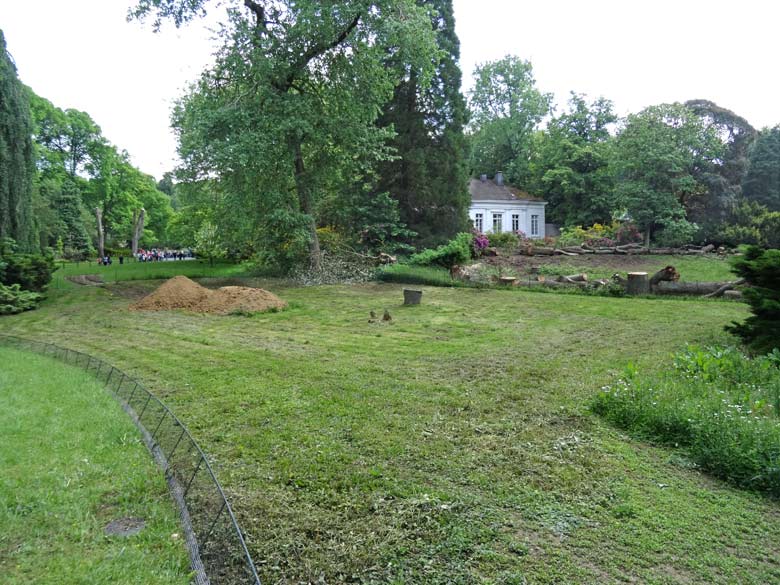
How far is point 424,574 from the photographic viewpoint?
271 cm

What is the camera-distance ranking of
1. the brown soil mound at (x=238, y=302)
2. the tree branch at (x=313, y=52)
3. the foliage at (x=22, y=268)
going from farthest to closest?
the tree branch at (x=313, y=52) → the foliage at (x=22, y=268) → the brown soil mound at (x=238, y=302)

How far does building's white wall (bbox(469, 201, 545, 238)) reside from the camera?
35562mm

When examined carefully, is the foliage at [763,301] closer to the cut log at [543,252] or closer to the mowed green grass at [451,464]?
the mowed green grass at [451,464]

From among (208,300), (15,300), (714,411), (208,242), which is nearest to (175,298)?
(208,300)

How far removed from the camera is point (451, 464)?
13.1 ft

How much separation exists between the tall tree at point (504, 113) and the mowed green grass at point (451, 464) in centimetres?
3924

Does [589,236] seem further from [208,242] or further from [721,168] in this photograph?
[208,242]

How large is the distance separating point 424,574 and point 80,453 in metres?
3.26

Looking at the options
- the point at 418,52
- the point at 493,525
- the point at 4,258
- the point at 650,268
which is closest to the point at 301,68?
the point at 418,52

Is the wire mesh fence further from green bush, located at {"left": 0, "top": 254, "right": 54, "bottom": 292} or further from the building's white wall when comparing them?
the building's white wall

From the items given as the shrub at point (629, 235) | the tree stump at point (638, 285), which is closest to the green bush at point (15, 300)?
the tree stump at point (638, 285)

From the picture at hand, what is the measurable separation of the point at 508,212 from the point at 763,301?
99.4 feet

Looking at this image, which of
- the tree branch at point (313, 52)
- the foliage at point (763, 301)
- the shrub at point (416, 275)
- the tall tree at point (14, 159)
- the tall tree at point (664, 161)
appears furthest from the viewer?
the tall tree at point (664, 161)

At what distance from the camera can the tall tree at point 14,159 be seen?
14.6m
